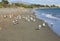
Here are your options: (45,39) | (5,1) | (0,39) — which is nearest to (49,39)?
(45,39)

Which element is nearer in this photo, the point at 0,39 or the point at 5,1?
the point at 0,39

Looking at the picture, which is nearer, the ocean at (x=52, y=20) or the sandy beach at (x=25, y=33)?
the sandy beach at (x=25, y=33)

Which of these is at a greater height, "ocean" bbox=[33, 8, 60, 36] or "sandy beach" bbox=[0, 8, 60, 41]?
"sandy beach" bbox=[0, 8, 60, 41]

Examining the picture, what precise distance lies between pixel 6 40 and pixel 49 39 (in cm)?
361

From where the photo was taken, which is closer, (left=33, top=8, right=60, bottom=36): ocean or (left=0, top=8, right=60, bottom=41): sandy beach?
(left=0, top=8, right=60, bottom=41): sandy beach

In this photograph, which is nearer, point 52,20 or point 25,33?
point 25,33

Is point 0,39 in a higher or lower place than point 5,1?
higher

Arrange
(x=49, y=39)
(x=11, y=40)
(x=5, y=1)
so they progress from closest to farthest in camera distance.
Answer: (x=11, y=40) < (x=49, y=39) < (x=5, y=1)

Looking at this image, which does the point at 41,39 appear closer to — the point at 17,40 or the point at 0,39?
the point at 17,40

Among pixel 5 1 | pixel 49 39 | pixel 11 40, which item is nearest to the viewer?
pixel 11 40

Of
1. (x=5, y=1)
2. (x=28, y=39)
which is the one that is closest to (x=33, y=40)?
(x=28, y=39)

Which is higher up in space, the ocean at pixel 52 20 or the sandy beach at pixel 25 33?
the sandy beach at pixel 25 33

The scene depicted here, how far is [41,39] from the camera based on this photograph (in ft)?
59.5

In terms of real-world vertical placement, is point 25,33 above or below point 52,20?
above
